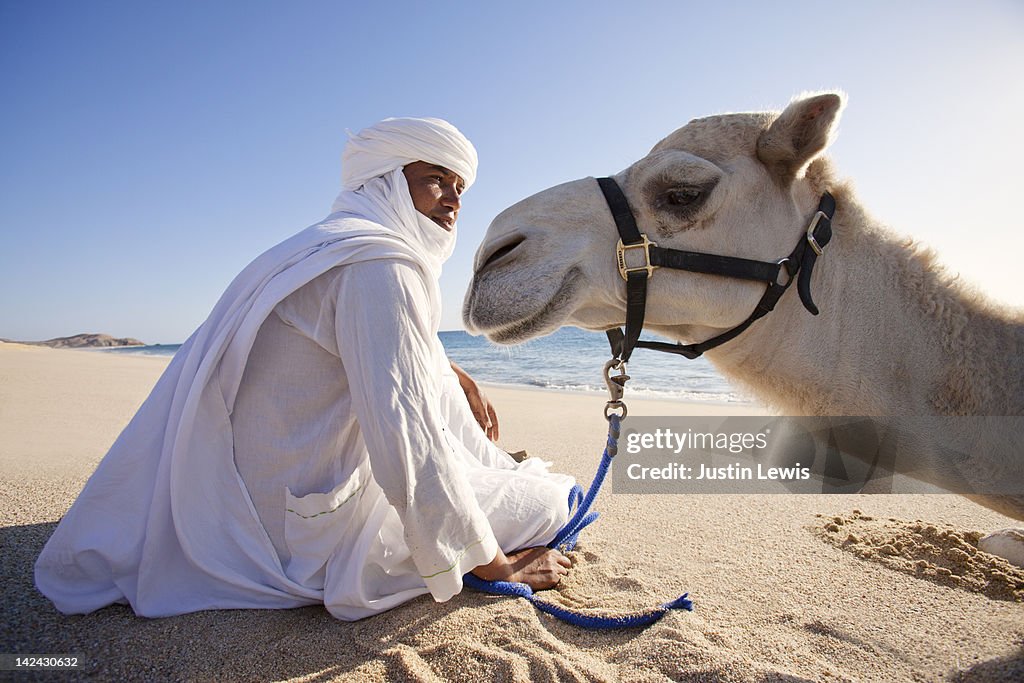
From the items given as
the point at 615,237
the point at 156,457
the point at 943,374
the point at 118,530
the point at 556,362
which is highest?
the point at 615,237

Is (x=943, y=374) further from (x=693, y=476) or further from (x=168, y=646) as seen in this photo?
(x=693, y=476)

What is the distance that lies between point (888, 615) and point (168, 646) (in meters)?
2.77

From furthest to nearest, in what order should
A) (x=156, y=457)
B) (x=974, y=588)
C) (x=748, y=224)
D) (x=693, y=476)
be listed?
1. (x=693, y=476)
2. (x=974, y=588)
3. (x=156, y=457)
4. (x=748, y=224)

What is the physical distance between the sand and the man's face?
1.74 m

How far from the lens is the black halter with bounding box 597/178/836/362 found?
6.07 feet

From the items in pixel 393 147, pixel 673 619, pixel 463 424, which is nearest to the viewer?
pixel 673 619

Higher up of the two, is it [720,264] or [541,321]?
[720,264]

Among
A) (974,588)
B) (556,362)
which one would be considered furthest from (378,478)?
(556,362)

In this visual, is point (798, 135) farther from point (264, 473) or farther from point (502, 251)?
point (264, 473)

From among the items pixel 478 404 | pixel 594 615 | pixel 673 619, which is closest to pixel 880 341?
pixel 673 619

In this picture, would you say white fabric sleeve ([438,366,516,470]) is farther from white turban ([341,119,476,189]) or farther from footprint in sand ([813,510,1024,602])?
footprint in sand ([813,510,1024,602])

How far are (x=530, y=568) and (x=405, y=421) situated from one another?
103 cm

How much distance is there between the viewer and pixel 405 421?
1.74 m

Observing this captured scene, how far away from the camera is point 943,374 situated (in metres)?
1.74
